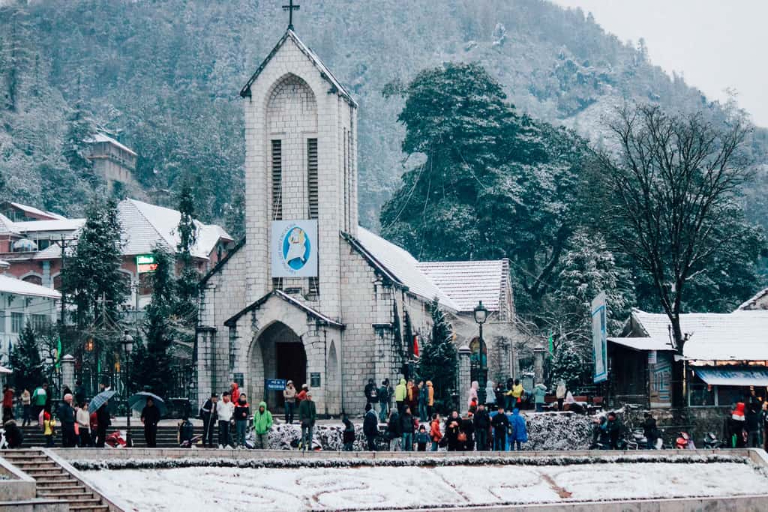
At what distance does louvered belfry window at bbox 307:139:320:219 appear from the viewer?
51.9m

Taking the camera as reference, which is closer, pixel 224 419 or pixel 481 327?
pixel 224 419

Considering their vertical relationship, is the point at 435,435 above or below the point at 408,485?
above

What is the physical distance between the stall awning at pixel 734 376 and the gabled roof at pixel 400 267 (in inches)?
488

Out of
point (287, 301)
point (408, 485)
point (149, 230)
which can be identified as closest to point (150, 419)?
point (408, 485)

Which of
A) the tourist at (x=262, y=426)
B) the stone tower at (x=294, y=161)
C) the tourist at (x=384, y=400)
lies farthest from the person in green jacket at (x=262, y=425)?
the stone tower at (x=294, y=161)

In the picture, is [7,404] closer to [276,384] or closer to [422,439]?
[276,384]

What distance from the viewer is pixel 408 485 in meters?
33.2

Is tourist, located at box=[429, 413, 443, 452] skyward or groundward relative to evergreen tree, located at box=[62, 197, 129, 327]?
groundward

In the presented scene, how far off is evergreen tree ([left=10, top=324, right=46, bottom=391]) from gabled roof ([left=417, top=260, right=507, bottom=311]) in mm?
21169

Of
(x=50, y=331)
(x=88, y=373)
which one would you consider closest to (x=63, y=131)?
(x=50, y=331)

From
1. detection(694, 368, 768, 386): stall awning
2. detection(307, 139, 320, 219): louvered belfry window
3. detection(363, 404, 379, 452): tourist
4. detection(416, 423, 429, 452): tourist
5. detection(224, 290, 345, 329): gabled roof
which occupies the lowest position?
detection(416, 423, 429, 452): tourist

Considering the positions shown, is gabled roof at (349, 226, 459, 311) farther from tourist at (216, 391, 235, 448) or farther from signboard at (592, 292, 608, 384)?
tourist at (216, 391, 235, 448)

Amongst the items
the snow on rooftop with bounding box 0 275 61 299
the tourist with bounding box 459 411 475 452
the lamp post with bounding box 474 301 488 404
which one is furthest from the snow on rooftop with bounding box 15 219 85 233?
the tourist with bounding box 459 411 475 452

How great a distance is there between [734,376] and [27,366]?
26580 mm
